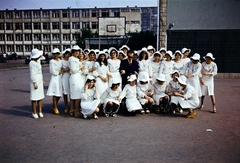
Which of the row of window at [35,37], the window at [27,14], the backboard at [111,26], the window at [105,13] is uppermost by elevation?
the window at [105,13]

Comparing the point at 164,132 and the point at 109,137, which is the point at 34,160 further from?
the point at 164,132

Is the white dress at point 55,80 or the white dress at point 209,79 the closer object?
the white dress at point 55,80

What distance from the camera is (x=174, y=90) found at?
811 cm

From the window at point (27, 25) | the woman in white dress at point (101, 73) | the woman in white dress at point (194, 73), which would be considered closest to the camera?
the woman in white dress at point (101, 73)

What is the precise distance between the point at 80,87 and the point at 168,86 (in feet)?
8.63

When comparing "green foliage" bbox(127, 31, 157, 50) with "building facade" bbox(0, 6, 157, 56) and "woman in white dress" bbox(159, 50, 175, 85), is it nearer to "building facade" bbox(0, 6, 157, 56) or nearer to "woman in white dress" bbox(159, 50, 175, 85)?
"woman in white dress" bbox(159, 50, 175, 85)

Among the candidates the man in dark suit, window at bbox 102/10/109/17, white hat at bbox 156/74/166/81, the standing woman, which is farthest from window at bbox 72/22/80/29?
white hat at bbox 156/74/166/81

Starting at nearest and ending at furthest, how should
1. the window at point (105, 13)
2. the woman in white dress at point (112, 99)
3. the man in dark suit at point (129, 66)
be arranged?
the woman in white dress at point (112, 99), the man in dark suit at point (129, 66), the window at point (105, 13)

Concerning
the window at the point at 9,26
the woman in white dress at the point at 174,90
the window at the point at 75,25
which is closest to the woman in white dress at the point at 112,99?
the woman in white dress at the point at 174,90

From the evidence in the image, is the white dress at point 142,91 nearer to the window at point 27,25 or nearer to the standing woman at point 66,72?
the standing woman at point 66,72

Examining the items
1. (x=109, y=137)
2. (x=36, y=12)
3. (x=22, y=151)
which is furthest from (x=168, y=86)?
(x=36, y=12)

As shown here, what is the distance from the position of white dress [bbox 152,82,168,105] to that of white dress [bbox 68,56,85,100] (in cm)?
224

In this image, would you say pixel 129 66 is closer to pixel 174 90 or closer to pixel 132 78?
pixel 132 78

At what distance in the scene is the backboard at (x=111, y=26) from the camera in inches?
1257
